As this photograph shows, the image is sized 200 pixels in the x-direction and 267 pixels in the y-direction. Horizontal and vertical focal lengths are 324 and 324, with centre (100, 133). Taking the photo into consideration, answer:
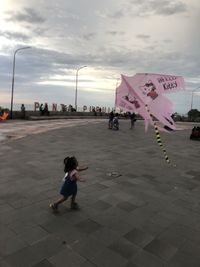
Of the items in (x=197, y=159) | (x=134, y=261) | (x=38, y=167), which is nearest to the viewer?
(x=134, y=261)

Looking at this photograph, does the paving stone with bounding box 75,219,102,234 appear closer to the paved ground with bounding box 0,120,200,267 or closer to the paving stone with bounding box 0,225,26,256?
the paved ground with bounding box 0,120,200,267

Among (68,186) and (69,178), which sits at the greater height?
(69,178)

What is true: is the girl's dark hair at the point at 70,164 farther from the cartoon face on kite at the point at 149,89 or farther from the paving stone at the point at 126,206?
the cartoon face on kite at the point at 149,89

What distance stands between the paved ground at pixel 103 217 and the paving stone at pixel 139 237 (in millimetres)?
19

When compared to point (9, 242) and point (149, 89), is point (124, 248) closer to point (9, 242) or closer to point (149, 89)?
point (9, 242)

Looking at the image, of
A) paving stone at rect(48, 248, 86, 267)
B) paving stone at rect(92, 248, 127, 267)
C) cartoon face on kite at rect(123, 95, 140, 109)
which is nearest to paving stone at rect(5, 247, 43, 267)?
paving stone at rect(48, 248, 86, 267)

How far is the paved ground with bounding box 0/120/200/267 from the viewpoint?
18.4 ft

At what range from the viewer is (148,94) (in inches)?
392

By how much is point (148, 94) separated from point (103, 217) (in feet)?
14.2

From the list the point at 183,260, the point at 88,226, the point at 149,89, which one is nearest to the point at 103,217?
the point at 88,226

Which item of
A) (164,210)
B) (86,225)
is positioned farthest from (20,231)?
(164,210)

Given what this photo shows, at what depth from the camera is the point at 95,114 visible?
199ft

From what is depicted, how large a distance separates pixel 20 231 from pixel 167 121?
18.6 feet

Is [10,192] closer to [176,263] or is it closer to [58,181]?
[58,181]
